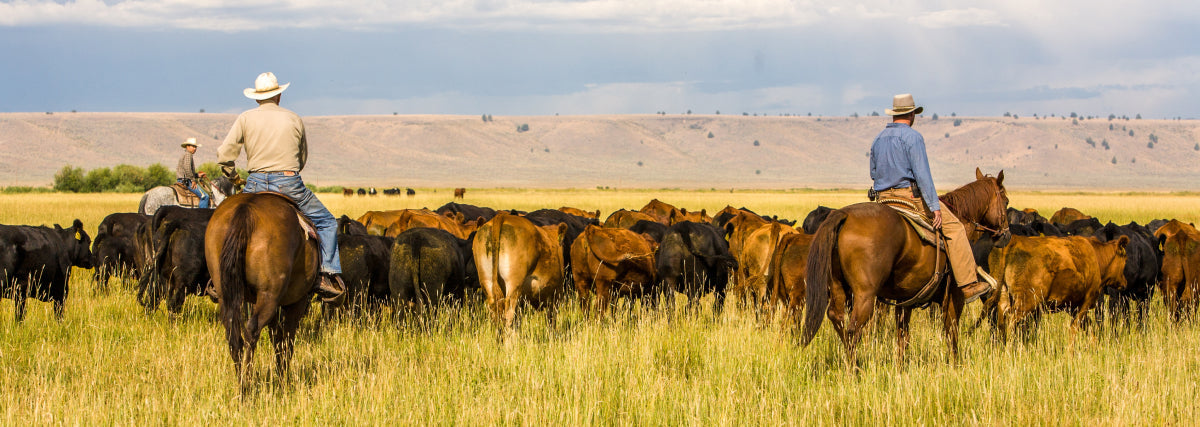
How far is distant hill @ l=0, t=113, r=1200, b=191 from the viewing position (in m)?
141

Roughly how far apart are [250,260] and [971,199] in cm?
595

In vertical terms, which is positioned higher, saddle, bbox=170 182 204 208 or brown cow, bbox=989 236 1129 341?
saddle, bbox=170 182 204 208

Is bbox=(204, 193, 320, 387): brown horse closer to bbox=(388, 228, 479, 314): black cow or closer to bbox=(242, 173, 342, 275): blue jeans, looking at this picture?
bbox=(242, 173, 342, 275): blue jeans

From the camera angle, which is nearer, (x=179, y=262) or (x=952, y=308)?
(x=952, y=308)

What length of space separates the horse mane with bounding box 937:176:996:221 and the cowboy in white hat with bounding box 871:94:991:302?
38 centimetres

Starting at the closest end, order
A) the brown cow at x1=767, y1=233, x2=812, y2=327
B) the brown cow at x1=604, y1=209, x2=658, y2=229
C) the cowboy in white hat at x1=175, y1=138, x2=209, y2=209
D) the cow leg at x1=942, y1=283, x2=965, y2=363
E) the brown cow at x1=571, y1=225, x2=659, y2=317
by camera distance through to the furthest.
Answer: the cow leg at x1=942, y1=283, x2=965, y2=363 → the brown cow at x1=767, y1=233, x2=812, y2=327 → the brown cow at x1=571, y1=225, x2=659, y2=317 → the brown cow at x1=604, y1=209, x2=658, y2=229 → the cowboy in white hat at x1=175, y1=138, x2=209, y2=209

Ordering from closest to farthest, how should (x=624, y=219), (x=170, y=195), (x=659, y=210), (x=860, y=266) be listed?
1. (x=860, y=266)
2. (x=624, y=219)
3. (x=170, y=195)
4. (x=659, y=210)

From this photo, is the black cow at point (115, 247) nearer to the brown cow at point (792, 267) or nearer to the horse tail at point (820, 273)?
the brown cow at point (792, 267)

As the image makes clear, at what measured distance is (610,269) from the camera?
10.3 m

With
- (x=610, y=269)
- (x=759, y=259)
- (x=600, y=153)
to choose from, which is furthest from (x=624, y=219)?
(x=600, y=153)

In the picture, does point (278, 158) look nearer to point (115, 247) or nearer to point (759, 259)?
point (759, 259)

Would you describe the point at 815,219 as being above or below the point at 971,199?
below

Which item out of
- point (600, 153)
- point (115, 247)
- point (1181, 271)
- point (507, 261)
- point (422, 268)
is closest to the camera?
point (507, 261)

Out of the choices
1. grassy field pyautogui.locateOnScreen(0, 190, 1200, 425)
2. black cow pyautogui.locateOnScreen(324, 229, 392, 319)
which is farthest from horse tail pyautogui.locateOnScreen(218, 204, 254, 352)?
black cow pyautogui.locateOnScreen(324, 229, 392, 319)
